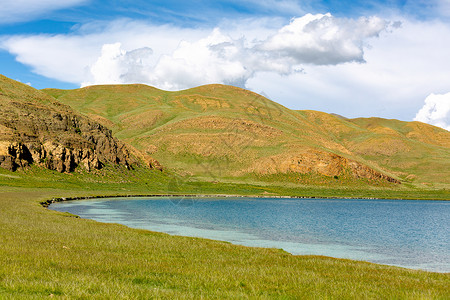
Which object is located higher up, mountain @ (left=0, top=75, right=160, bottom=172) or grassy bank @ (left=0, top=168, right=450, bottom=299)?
mountain @ (left=0, top=75, right=160, bottom=172)

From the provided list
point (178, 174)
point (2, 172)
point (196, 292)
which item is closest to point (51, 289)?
point (196, 292)

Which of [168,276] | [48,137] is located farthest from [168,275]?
[48,137]

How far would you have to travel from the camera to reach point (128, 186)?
149m

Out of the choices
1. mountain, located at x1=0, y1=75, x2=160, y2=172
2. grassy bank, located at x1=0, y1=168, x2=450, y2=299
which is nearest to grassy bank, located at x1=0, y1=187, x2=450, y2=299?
grassy bank, located at x1=0, y1=168, x2=450, y2=299

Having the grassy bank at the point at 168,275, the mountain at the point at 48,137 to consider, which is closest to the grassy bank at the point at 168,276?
the grassy bank at the point at 168,275

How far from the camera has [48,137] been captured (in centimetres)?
14500

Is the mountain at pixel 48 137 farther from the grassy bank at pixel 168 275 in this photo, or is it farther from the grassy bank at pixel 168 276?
the grassy bank at pixel 168 276

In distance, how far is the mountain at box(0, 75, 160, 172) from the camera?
132000mm

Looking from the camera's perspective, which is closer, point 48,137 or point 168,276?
point 168,276

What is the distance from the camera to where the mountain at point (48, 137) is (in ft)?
433

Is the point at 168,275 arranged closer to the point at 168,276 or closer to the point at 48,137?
the point at 168,276

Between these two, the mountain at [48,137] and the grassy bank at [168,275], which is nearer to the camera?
the grassy bank at [168,275]

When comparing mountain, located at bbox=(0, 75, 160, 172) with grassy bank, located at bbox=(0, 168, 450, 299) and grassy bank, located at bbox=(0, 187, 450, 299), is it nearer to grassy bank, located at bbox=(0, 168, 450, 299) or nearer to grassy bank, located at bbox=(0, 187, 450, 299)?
grassy bank, located at bbox=(0, 168, 450, 299)

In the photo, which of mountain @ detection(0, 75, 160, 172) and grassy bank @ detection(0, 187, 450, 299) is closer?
grassy bank @ detection(0, 187, 450, 299)
